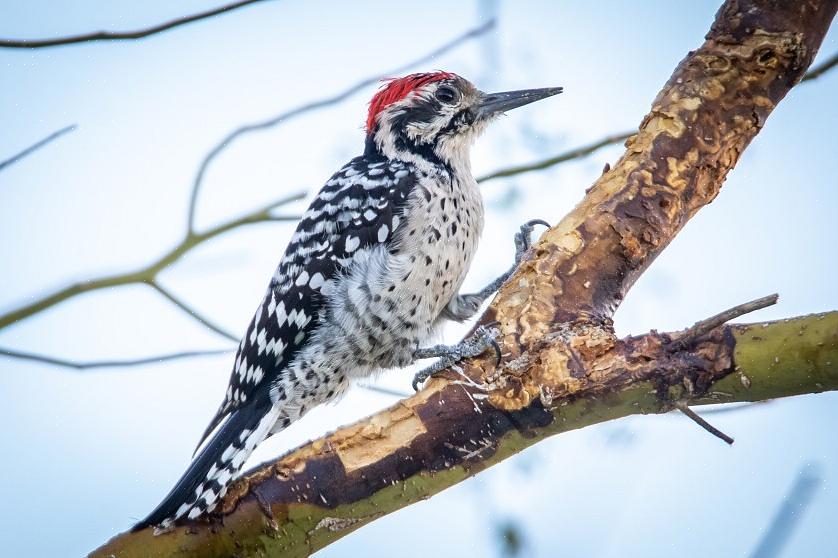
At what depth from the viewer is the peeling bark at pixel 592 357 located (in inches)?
84.8

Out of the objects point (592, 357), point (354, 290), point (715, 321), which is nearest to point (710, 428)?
point (715, 321)

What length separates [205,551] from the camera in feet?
8.19

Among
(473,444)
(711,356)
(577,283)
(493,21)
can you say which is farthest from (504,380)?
(493,21)

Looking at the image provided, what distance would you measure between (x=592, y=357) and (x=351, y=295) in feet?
Answer: 4.03

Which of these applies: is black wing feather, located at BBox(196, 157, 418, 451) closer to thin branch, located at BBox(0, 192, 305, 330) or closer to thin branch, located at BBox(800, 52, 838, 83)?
thin branch, located at BBox(0, 192, 305, 330)

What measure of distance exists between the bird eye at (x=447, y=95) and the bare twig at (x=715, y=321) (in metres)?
2.03

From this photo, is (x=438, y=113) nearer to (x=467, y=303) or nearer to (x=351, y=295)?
(x=467, y=303)

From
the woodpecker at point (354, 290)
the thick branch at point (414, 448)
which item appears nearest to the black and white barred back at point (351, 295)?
the woodpecker at point (354, 290)

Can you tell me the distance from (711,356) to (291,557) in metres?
1.33

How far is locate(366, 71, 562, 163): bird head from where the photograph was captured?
3.83 metres

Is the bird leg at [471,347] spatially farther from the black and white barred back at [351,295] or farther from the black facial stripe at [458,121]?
the black facial stripe at [458,121]

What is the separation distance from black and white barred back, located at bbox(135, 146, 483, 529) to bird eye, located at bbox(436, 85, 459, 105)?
52 centimetres

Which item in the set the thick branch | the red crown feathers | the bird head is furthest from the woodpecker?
the thick branch

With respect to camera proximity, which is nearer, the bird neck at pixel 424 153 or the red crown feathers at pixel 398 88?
the bird neck at pixel 424 153
